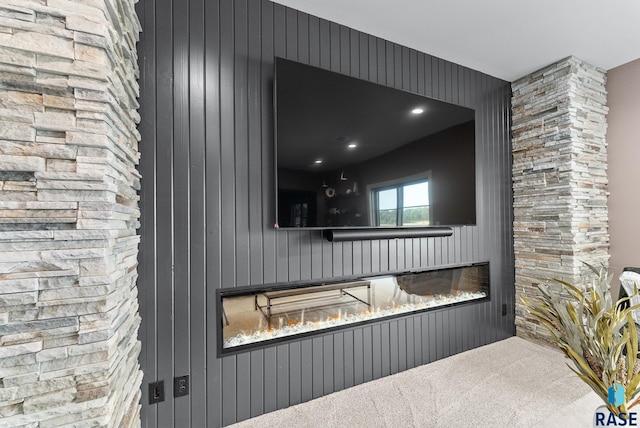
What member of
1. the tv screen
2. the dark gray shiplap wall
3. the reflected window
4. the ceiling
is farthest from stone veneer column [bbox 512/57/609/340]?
the dark gray shiplap wall

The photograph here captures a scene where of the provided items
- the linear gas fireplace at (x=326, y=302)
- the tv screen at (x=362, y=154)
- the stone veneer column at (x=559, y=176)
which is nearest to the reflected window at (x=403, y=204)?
the tv screen at (x=362, y=154)

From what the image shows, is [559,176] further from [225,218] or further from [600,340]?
[225,218]

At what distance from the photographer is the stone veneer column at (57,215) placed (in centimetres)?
93

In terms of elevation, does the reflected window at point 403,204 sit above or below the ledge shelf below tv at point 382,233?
above

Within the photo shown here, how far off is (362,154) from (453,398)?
1701 millimetres

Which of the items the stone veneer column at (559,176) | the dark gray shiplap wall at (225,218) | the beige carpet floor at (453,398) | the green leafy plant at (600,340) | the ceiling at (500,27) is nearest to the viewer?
the green leafy plant at (600,340)

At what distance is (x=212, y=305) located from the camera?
1.67 m

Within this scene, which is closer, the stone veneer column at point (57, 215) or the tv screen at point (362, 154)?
the stone veneer column at point (57, 215)

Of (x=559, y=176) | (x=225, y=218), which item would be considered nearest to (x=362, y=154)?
(x=225, y=218)

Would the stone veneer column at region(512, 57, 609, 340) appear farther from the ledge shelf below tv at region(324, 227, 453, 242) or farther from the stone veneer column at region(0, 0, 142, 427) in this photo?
the stone veneer column at region(0, 0, 142, 427)

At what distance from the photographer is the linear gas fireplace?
175cm

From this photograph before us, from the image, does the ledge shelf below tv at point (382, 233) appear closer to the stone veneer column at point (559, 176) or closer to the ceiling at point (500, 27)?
the stone veneer column at point (559, 176)

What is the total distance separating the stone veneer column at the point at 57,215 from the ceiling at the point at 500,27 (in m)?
1.36

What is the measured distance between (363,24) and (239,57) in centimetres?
95
